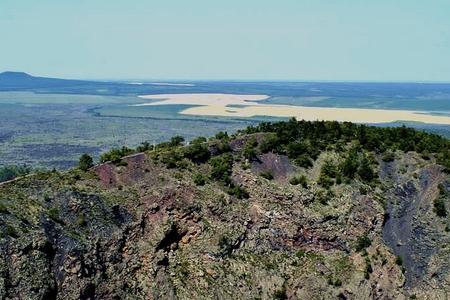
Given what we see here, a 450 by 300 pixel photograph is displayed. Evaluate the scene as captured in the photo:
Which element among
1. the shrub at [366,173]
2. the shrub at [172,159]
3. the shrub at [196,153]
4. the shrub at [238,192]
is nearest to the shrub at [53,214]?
the shrub at [172,159]

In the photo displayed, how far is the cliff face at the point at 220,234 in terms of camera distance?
48438 mm

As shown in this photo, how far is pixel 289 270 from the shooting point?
5538 cm

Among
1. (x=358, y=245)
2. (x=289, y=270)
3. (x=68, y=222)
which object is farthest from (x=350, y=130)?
(x=68, y=222)

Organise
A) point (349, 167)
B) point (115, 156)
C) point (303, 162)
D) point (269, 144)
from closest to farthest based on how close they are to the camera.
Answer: point (115, 156), point (349, 167), point (303, 162), point (269, 144)

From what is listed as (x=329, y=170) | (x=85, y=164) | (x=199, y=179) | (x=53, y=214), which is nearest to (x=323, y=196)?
(x=329, y=170)

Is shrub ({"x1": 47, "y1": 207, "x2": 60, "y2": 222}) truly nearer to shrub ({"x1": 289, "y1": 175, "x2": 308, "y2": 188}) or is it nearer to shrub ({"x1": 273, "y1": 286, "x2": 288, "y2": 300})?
shrub ({"x1": 273, "y1": 286, "x2": 288, "y2": 300})

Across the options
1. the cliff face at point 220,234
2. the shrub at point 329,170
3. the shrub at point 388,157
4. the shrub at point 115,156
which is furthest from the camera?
the shrub at point 388,157

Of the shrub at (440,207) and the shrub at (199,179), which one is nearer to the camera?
the shrub at (199,179)

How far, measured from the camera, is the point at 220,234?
5566cm

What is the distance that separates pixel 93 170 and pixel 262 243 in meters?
16.5

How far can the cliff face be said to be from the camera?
1907 inches

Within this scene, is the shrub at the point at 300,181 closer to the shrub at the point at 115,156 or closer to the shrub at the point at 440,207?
the shrub at the point at 440,207

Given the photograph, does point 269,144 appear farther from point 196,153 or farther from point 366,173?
point 366,173

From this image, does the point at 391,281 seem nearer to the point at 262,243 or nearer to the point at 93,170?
the point at 262,243
